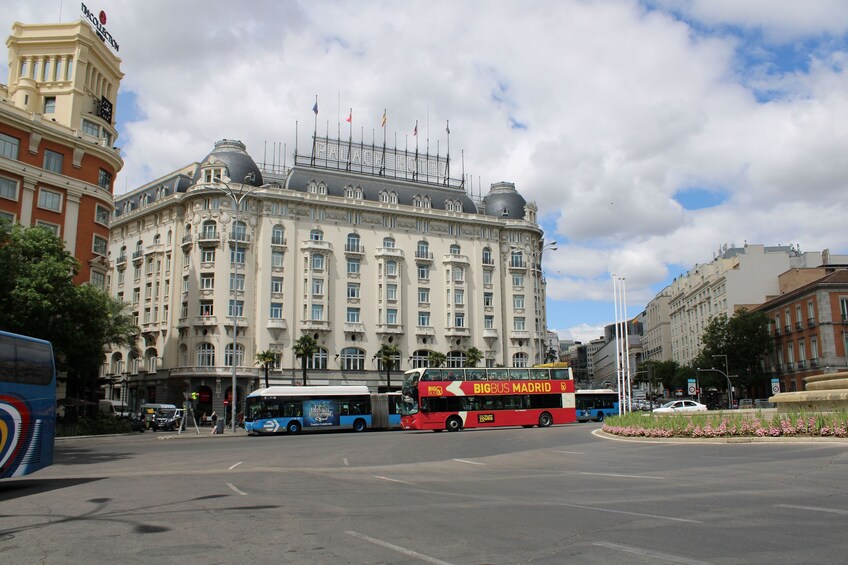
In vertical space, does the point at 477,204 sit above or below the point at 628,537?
above

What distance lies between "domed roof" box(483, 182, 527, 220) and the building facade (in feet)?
164

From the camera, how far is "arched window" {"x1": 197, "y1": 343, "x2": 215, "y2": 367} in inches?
2729

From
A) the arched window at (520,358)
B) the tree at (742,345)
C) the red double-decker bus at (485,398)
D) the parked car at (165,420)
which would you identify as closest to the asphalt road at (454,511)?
the red double-decker bus at (485,398)

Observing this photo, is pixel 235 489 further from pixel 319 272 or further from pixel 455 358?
pixel 455 358

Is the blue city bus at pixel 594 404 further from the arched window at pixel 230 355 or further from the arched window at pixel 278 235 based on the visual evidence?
the arched window at pixel 278 235

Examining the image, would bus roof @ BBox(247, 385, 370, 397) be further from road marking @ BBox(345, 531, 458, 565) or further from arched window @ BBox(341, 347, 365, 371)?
road marking @ BBox(345, 531, 458, 565)

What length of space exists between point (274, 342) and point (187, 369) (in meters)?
9.26

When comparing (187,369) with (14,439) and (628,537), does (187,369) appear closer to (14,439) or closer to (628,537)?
(14,439)

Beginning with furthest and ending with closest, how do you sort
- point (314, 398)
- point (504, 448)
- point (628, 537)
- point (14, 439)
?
point (314, 398)
point (504, 448)
point (14, 439)
point (628, 537)

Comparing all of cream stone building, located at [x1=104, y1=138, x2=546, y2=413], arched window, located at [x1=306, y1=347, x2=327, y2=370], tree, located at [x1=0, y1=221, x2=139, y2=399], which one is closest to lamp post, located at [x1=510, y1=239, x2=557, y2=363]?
cream stone building, located at [x1=104, y1=138, x2=546, y2=413]

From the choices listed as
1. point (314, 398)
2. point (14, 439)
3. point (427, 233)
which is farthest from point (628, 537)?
point (427, 233)

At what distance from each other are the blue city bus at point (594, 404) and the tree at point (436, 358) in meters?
23.7

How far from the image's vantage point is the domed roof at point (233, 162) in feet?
244

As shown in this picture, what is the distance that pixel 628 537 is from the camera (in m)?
7.95
